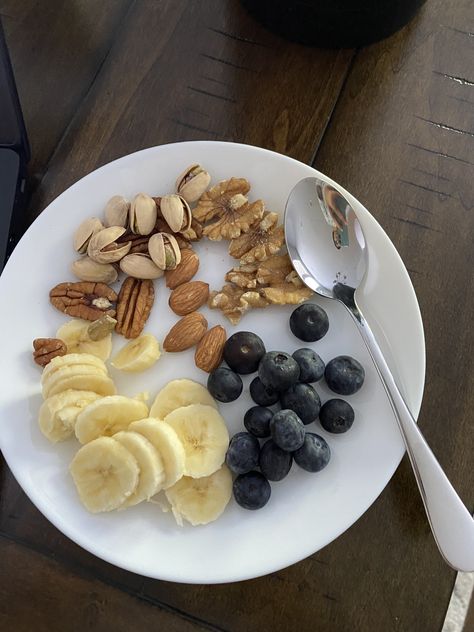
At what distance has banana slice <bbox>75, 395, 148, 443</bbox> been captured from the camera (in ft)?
1.93

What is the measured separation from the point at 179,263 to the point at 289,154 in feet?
0.63

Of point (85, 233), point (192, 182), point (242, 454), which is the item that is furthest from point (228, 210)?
point (242, 454)

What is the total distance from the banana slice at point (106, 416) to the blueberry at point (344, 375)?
0.18m

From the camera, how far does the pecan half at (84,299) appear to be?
0.65 metres

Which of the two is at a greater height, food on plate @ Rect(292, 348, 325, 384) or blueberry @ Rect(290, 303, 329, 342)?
blueberry @ Rect(290, 303, 329, 342)

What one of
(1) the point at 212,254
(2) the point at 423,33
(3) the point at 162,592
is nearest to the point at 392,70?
(2) the point at 423,33

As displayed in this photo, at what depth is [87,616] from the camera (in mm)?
636

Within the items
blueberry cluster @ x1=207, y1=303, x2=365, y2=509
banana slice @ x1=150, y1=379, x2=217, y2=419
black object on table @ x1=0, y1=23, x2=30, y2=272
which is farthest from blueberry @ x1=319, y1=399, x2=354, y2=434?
black object on table @ x1=0, y1=23, x2=30, y2=272

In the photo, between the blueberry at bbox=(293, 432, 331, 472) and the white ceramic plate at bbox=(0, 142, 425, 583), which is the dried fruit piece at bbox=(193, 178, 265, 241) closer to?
the white ceramic plate at bbox=(0, 142, 425, 583)

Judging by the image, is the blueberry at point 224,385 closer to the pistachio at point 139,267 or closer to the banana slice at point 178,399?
the banana slice at point 178,399

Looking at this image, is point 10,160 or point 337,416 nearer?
point 337,416

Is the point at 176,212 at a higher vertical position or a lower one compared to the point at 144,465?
higher

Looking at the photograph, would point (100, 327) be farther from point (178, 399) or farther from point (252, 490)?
point (252, 490)

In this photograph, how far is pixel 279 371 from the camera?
596mm
